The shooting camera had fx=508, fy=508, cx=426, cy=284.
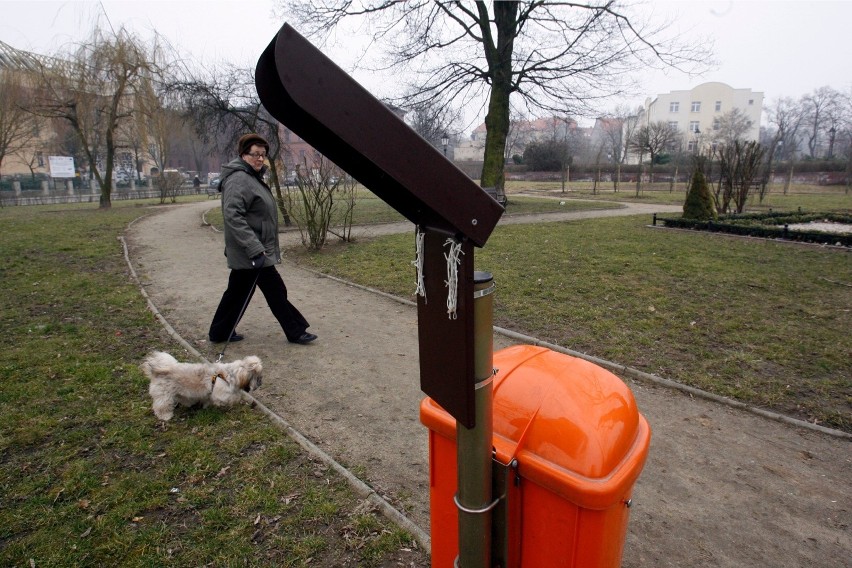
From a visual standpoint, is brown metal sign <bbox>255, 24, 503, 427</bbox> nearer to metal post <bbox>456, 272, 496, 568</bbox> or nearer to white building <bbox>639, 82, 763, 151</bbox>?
metal post <bbox>456, 272, 496, 568</bbox>

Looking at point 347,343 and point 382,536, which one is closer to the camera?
point 382,536

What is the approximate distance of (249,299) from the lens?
481cm

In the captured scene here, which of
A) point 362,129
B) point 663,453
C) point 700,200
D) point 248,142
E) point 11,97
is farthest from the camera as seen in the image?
point 11,97

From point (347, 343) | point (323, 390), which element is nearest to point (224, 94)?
point (347, 343)

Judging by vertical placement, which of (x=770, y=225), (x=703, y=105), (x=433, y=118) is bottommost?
(x=770, y=225)

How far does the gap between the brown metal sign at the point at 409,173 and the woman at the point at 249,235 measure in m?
3.39

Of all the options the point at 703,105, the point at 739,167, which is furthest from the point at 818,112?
the point at 739,167

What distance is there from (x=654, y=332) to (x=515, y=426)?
13.9ft

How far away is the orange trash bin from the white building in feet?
282

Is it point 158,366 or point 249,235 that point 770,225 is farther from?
point 158,366

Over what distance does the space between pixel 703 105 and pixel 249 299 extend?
9286 cm

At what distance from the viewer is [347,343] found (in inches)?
204

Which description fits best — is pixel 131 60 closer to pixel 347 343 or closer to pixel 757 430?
pixel 347 343

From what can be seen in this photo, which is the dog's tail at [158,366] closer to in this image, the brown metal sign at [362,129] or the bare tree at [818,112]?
the brown metal sign at [362,129]
